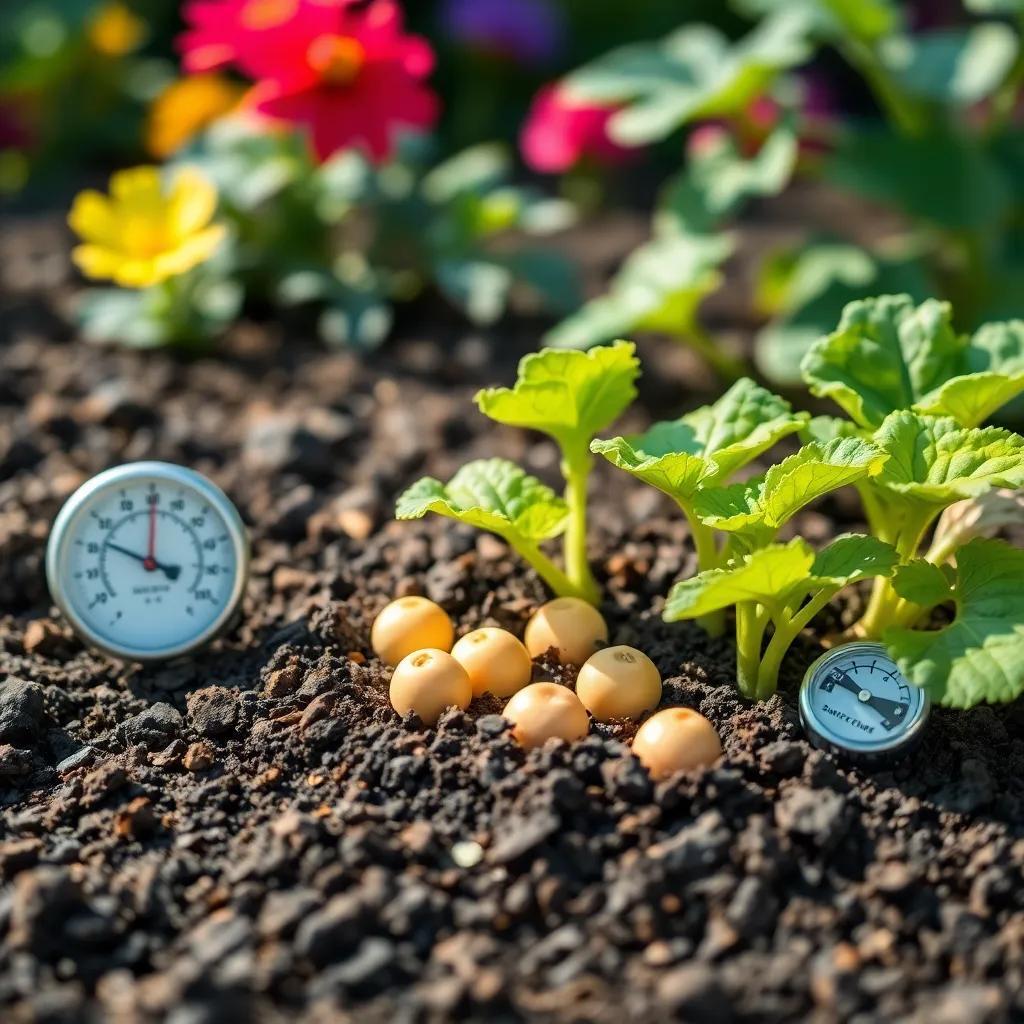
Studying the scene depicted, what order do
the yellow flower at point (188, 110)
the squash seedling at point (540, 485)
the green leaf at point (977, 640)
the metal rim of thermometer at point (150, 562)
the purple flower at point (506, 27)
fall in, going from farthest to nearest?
the purple flower at point (506, 27) → the yellow flower at point (188, 110) → the metal rim of thermometer at point (150, 562) → the squash seedling at point (540, 485) → the green leaf at point (977, 640)

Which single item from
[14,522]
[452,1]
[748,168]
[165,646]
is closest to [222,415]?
[14,522]

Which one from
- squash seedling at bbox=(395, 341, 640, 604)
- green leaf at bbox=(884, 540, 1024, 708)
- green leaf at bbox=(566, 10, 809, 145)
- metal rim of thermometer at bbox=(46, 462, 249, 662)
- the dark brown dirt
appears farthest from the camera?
green leaf at bbox=(566, 10, 809, 145)

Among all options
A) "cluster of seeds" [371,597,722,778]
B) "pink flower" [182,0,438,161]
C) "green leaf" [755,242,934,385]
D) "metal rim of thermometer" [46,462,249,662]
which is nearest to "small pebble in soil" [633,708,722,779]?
"cluster of seeds" [371,597,722,778]

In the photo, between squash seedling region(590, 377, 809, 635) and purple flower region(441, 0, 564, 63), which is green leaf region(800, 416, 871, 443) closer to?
squash seedling region(590, 377, 809, 635)

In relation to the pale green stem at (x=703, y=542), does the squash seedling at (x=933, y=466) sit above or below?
below

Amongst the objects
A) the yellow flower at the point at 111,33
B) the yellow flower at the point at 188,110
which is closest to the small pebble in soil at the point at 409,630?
the yellow flower at the point at 188,110

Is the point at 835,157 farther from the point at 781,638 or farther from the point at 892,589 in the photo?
the point at 781,638

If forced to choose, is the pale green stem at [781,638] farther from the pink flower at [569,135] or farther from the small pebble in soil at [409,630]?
the pink flower at [569,135]
